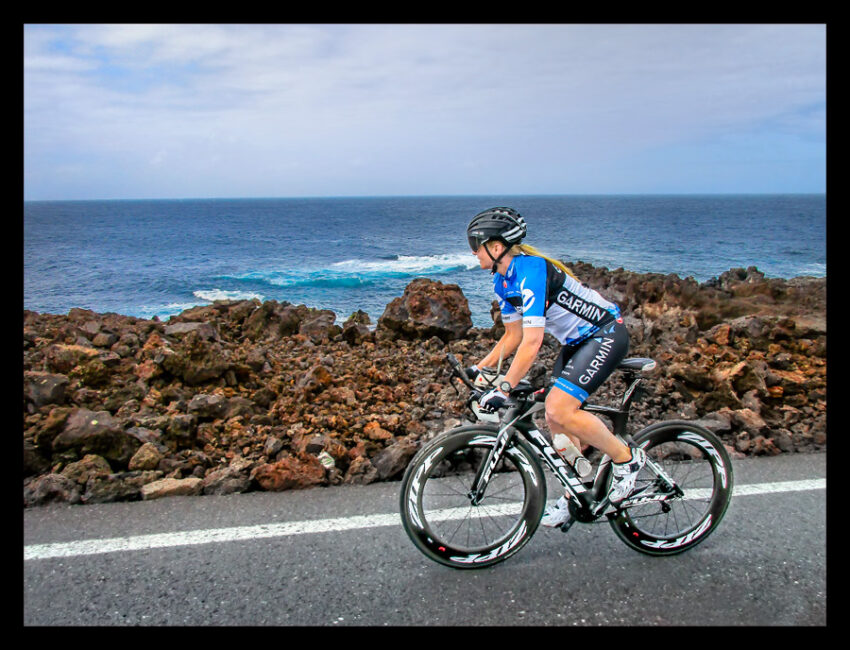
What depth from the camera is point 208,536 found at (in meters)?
3.48

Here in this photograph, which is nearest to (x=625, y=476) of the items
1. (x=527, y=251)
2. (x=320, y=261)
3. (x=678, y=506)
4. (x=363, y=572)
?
(x=678, y=506)

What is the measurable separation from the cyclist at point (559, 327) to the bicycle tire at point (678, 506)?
19 cm

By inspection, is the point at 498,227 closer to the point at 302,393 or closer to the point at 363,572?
the point at 363,572

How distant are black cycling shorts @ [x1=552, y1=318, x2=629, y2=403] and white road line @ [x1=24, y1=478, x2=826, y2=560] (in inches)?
42.9

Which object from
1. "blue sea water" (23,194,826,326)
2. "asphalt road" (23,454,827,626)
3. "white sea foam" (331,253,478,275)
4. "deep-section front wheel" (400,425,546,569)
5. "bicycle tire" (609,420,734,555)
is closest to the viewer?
"asphalt road" (23,454,827,626)

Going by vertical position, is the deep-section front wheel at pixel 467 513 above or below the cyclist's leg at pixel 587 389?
below

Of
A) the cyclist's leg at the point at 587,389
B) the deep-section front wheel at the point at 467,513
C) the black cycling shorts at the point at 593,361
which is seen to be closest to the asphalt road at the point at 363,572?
the deep-section front wheel at the point at 467,513

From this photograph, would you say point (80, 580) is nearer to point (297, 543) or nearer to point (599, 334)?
point (297, 543)

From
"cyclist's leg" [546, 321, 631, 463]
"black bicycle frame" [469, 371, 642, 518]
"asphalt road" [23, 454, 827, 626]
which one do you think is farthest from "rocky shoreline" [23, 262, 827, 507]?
"cyclist's leg" [546, 321, 631, 463]

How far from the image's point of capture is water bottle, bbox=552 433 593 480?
3439 mm

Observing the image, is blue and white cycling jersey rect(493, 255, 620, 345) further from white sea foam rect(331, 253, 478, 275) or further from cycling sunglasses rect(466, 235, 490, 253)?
white sea foam rect(331, 253, 478, 275)

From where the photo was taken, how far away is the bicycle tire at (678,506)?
3398mm

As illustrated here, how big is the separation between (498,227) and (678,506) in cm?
219

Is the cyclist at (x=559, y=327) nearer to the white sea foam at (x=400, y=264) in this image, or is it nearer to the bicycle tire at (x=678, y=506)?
the bicycle tire at (x=678, y=506)
